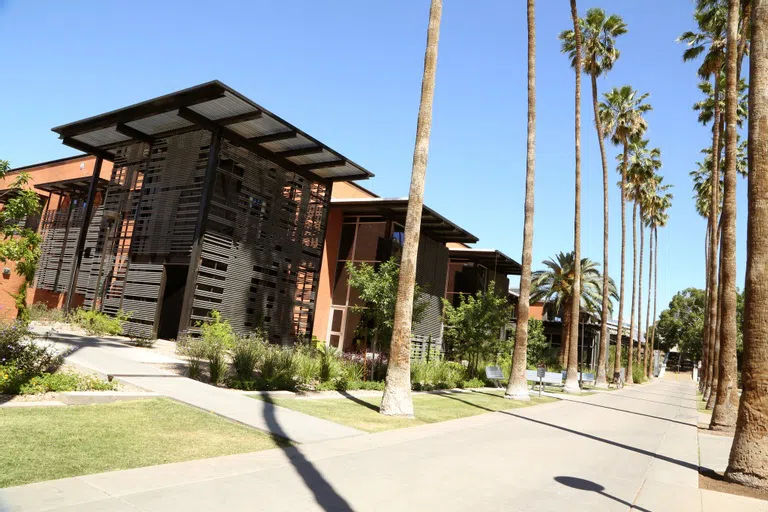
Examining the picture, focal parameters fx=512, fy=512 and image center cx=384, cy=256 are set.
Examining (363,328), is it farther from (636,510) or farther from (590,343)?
(590,343)

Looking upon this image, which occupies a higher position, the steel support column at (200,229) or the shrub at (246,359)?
the steel support column at (200,229)

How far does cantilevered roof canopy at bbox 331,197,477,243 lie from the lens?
25.0 meters

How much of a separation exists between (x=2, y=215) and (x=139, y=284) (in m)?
13.9

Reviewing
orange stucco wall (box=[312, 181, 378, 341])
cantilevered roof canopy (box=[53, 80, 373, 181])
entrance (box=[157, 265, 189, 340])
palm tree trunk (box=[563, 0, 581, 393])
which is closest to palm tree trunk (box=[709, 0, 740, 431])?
palm tree trunk (box=[563, 0, 581, 393])

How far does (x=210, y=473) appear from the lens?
554 centimetres

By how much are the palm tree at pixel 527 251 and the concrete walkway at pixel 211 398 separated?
35.7ft

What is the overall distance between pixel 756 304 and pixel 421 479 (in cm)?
630

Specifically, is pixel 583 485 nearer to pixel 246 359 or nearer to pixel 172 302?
pixel 246 359

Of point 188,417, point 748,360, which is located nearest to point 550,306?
point 748,360

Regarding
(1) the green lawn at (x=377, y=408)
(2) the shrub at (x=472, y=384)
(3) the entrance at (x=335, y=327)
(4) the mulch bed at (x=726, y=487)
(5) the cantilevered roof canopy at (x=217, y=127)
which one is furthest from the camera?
(3) the entrance at (x=335, y=327)

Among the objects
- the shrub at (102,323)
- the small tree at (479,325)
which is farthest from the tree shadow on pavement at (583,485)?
the shrub at (102,323)

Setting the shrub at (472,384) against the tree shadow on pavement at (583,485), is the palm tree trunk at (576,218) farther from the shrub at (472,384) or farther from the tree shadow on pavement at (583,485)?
the tree shadow on pavement at (583,485)

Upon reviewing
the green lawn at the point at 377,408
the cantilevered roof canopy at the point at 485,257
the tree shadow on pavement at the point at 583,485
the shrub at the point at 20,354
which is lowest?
the green lawn at the point at 377,408

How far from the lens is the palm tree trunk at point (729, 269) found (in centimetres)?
1376
